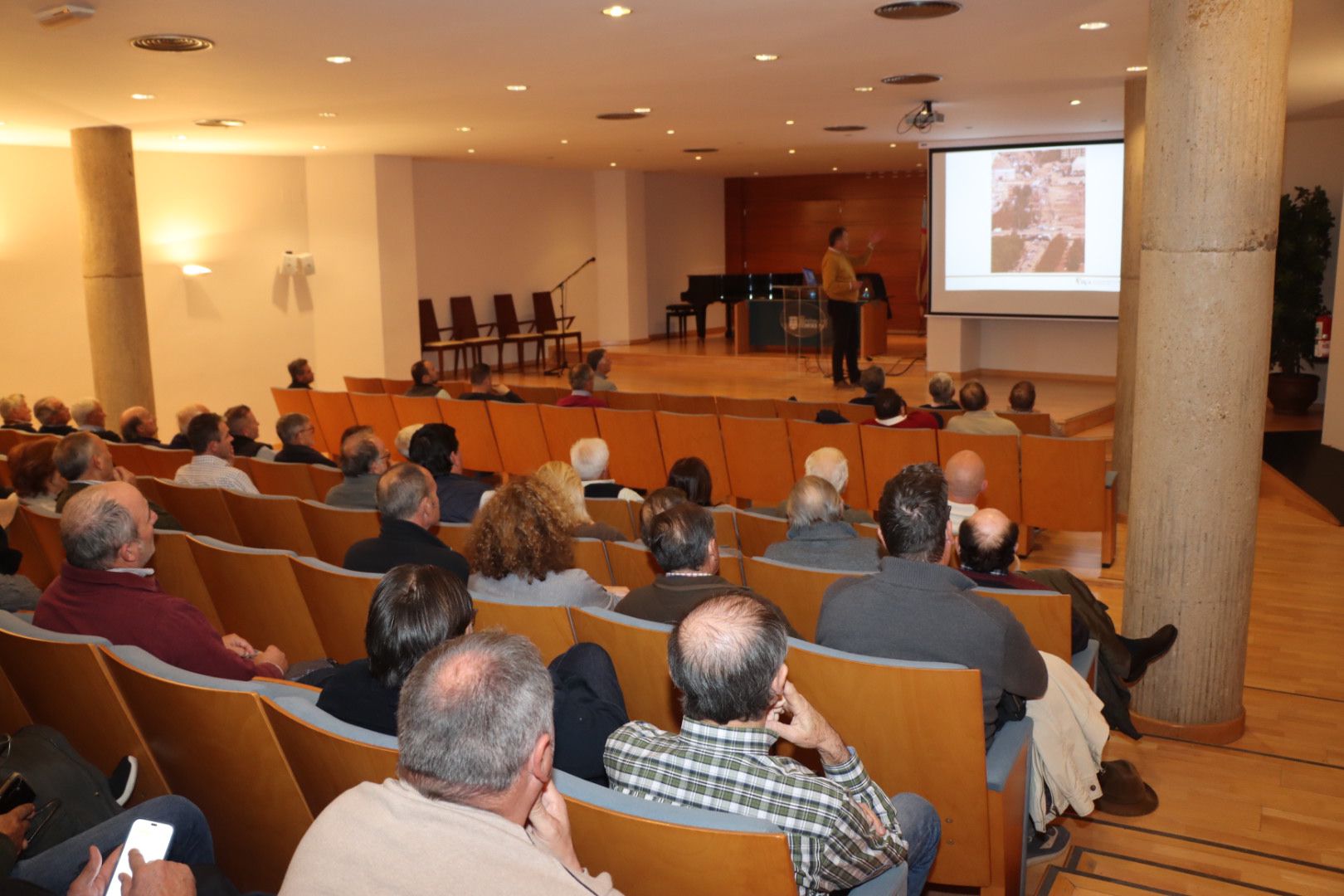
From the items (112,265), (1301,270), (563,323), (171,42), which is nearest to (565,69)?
(171,42)

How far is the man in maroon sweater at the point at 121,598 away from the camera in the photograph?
120 inches

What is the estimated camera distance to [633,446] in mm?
7812

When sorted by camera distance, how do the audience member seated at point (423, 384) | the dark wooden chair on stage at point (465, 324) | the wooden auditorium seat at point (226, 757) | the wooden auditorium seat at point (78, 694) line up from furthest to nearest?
1. the dark wooden chair on stage at point (465, 324)
2. the audience member seated at point (423, 384)
3. the wooden auditorium seat at point (78, 694)
4. the wooden auditorium seat at point (226, 757)

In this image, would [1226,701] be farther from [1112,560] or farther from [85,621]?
[85,621]

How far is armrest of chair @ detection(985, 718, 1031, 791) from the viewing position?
262 cm

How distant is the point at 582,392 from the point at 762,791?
6586 millimetres

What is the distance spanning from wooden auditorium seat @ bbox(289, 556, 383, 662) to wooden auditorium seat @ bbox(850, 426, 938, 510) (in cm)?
A: 389

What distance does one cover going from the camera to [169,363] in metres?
13.0

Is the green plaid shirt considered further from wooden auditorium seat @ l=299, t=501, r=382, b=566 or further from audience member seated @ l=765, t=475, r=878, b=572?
wooden auditorium seat @ l=299, t=501, r=382, b=566

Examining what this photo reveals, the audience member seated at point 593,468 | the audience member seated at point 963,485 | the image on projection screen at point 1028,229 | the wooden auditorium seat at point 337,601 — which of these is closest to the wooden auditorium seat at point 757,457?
the audience member seated at point 593,468

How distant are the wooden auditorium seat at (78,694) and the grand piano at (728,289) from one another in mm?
17451

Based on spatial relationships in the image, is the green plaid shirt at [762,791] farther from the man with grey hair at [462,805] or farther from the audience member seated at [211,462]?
the audience member seated at [211,462]

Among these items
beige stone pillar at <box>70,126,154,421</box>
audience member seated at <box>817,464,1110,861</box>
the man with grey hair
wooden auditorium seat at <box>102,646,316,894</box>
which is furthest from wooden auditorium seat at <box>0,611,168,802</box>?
beige stone pillar at <box>70,126,154,421</box>

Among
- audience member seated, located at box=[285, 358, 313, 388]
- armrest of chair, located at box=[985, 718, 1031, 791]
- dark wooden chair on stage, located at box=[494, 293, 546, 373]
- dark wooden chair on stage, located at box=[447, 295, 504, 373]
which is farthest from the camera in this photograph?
dark wooden chair on stage, located at box=[494, 293, 546, 373]
